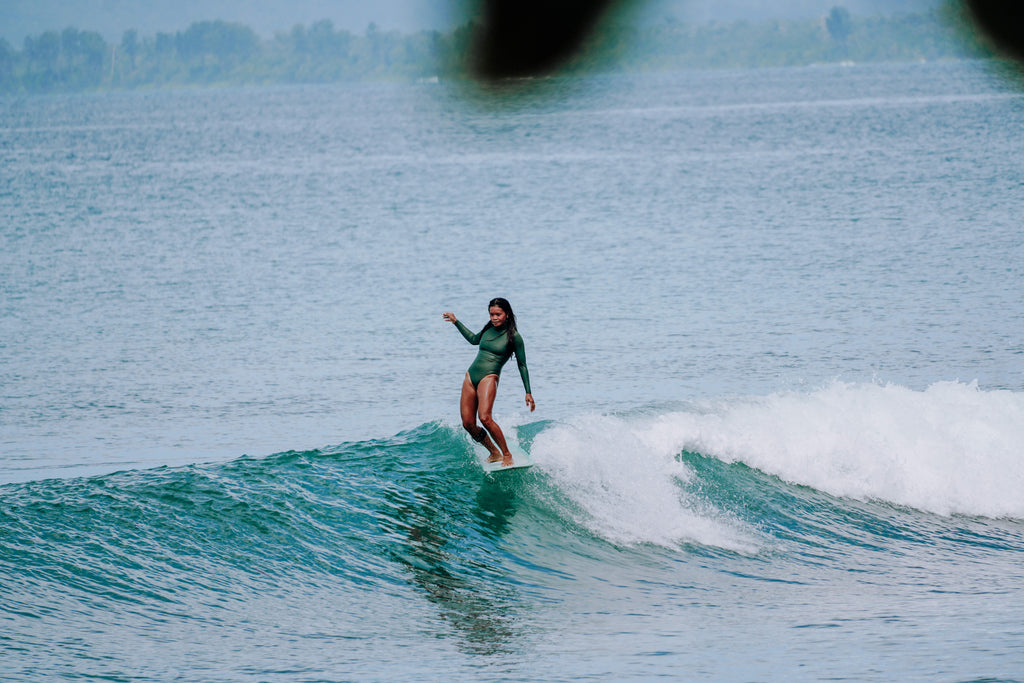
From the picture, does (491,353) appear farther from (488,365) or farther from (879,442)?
(879,442)

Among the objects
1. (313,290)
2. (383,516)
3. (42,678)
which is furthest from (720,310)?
(42,678)

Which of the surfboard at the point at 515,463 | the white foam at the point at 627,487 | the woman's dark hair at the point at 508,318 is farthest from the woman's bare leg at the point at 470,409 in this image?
the white foam at the point at 627,487

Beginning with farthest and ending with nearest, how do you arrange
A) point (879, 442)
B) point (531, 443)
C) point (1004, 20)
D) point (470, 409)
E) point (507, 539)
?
point (1004, 20), point (879, 442), point (531, 443), point (507, 539), point (470, 409)

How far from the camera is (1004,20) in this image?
14988 centimetres

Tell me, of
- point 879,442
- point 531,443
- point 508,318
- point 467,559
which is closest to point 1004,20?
point 879,442

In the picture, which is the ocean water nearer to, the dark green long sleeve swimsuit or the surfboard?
the surfboard

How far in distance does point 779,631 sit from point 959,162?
182 feet

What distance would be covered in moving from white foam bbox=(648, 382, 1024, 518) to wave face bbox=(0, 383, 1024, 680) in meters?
0.03

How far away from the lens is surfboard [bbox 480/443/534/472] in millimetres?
14188

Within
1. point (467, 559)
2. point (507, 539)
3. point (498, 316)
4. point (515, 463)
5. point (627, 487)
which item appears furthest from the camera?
point (515, 463)

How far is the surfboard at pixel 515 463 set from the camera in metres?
14.2

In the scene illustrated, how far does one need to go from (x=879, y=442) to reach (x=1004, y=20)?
149867 millimetres

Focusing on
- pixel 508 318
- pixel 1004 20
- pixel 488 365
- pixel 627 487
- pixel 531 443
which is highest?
pixel 1004 20

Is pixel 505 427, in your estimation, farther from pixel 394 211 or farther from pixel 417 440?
pixel 394 211
